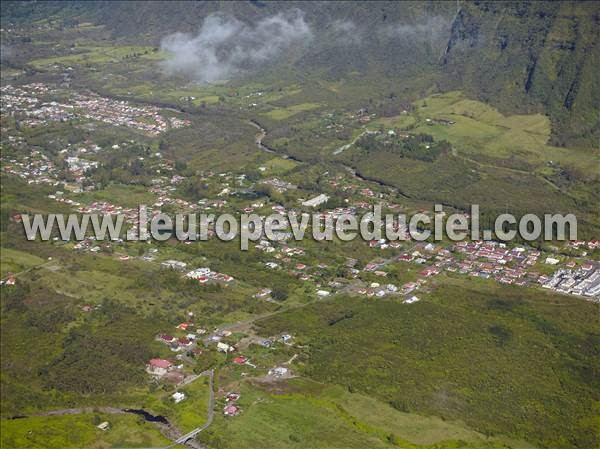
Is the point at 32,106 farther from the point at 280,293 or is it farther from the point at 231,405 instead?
the point at 231,405

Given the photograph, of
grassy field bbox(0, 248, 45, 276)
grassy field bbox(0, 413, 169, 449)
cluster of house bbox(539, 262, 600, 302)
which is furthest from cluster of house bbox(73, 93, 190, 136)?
grassy field bbox(0, 413, 169, 449)

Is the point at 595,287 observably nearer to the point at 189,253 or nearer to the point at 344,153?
the point at 189,253

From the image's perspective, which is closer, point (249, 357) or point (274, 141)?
point (249, 357)

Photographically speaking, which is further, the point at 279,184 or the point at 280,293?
the point at 279,184

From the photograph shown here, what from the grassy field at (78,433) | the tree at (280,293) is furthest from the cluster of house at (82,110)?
the grassy field at (78,433)

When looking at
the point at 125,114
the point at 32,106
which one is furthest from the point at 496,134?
the point at 32,106

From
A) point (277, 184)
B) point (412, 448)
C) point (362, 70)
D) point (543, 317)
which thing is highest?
point (362, 70)

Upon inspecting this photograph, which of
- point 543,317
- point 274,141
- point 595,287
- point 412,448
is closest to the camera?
point 412,448

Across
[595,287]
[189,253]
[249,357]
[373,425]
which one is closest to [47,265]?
[189,253]
